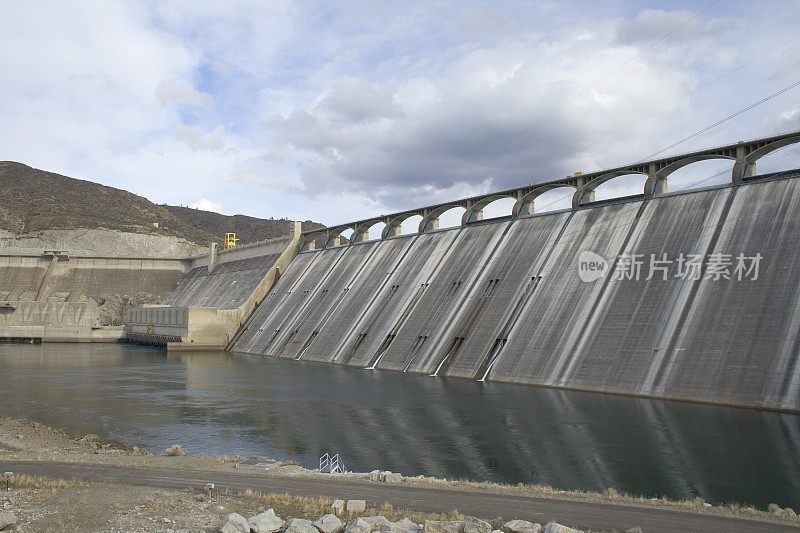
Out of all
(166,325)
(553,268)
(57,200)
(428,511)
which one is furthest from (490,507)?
(57,200)

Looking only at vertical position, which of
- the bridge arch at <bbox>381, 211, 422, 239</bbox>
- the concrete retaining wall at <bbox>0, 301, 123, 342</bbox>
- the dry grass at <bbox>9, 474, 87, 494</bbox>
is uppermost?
the bridge arch at <bbox>381, 211, 422, 239</bbox>

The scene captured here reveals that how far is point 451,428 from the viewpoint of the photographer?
21000 millimetres

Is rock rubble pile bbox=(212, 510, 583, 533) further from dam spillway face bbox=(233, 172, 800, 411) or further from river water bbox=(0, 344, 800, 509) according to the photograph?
dam spillway face bbox=(233, 172, 800, 411)

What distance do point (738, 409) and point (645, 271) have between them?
29.5 feet

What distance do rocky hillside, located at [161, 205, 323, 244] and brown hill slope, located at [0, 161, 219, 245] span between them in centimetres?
4838

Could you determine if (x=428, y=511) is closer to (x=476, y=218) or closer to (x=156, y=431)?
(x=156, y=431)

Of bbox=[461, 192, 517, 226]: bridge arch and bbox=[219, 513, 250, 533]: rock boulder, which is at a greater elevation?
bbox=[461, 192, 517, 226]: bridge arch

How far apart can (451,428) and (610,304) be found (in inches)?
472

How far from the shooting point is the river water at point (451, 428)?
1535 cm

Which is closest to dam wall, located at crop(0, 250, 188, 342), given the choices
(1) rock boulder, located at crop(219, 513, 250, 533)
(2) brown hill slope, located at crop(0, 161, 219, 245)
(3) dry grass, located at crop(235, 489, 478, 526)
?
(2) brown hill slope, located at crop(0, 161, 219, 245)

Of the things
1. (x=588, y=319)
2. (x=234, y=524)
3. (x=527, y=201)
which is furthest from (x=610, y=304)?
(x=234, y=524)

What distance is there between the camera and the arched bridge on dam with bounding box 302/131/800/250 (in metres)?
30.1

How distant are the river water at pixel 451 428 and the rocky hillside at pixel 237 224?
127m

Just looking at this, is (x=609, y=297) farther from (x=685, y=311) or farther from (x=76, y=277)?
(x=76, y=277)
